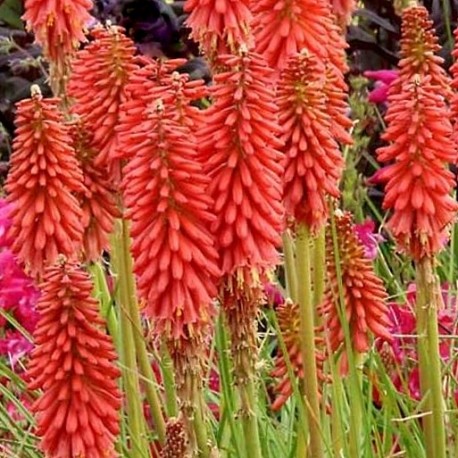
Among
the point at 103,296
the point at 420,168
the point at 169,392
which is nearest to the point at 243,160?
the point at 420,168

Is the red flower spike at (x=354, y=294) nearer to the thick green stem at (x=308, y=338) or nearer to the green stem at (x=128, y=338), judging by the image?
the thick green stem at (x=308, y=338)

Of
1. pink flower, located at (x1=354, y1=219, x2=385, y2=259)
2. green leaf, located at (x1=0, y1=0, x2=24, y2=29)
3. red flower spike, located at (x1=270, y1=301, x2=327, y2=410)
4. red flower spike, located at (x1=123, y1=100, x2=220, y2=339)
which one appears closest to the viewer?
red flower spike, located at (x1=123, y1=100, x2=220, y2=339)

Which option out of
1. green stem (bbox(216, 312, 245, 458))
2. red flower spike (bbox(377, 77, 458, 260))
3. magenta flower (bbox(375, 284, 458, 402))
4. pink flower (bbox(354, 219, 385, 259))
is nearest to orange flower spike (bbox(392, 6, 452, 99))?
red flower spike (bbox(377, 77, 458, 260))

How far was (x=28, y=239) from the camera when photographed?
303 centimetres

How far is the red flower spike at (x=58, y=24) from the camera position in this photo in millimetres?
3758

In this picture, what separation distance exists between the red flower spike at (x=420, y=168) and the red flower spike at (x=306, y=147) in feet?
0.64

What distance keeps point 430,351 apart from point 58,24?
145 cm

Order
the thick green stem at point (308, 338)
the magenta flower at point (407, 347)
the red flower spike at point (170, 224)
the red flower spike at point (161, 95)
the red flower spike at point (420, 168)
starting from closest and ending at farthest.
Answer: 1. the red flower spike at point (170, 224)
2. the red flower spike at point (161, 95)
3. the thick green stem at point (308, 338)
4. the red flower spike at point (420, 168)
5. the magenta flower at point (407, 347)

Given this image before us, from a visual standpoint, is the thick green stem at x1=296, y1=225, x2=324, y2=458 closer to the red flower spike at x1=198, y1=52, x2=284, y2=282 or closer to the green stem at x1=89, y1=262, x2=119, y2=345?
the red flower spike at x1=198, y1=52, x2=284, y2=282

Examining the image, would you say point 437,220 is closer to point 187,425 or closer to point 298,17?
point 298,17

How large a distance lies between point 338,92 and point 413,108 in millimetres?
300

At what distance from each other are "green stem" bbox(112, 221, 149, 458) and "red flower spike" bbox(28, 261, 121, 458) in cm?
46

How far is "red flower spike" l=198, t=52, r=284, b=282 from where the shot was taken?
2611 millimetres

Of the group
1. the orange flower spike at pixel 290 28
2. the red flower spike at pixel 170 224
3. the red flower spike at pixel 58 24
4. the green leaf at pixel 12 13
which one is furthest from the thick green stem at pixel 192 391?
the green leaf at pixel 12 13
